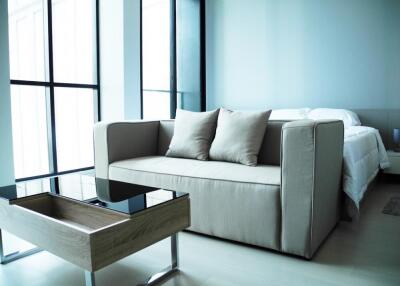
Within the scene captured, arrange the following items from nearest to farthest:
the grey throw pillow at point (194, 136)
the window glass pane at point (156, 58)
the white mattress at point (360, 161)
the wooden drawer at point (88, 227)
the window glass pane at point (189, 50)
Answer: the wooden drawer at point (88, 227) → the white mattress at point (360, 161) → the grey throw pillow at point (194, 136) → the window glass pane at point (156, 58) → the window glass pane at point (189, 50)

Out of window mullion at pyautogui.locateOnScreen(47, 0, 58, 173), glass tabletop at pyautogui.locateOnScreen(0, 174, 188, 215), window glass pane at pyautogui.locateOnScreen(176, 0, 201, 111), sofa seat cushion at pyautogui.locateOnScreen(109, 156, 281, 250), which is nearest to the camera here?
glass tabletop at pyautogui.locateOnScreen(0, 174, 188, 215)

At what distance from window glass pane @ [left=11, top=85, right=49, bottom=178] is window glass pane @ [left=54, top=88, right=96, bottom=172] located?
0.50 ft

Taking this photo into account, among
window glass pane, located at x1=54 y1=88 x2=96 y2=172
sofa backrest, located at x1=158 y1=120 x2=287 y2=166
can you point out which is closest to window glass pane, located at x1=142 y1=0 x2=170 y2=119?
window glass pane, located at x1=54 y1=88 x2=96 y2=172

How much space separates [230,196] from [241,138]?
50cm

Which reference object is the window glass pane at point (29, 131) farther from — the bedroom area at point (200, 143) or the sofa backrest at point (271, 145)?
the sofa backrest at point (271, 145)

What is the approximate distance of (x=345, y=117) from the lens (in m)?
3.60

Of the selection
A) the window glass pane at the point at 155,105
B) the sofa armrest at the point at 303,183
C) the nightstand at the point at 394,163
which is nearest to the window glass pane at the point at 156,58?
the window glass pane at the point at 155,105

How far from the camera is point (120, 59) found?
373cm

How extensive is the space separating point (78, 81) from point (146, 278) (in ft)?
9.00

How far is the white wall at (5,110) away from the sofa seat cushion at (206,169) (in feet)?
3.28

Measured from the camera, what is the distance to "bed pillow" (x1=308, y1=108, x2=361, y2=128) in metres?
3.57

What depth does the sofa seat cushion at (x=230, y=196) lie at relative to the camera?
5.89 ft

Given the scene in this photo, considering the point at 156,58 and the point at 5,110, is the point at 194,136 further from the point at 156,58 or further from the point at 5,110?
the point at 156,58

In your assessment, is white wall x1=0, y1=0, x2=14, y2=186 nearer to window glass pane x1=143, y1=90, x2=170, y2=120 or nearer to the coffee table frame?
the coffee table frame
